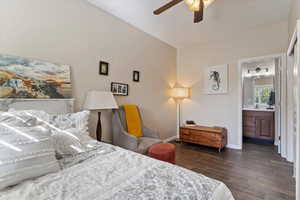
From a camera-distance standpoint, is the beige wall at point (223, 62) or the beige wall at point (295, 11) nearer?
the beige wall at point (295, 11)

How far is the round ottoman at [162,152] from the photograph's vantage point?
2.05 meters

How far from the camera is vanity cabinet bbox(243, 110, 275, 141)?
3889 millimetres

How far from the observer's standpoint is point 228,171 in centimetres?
238

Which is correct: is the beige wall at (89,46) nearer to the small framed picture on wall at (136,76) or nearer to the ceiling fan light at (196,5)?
the small framed picture on wall at (136,76)

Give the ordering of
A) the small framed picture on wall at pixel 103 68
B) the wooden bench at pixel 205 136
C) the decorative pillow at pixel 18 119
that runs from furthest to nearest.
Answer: the wooden bench at pixel 205 136, the small framed picture on wall at pixel 103 68, the decorative pillow at pixel 18 119

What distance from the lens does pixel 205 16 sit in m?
2.75

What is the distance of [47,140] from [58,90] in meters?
1.11

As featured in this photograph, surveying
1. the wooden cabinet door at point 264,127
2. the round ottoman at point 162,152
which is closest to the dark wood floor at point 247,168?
the wooden cabinet door at point 264,127

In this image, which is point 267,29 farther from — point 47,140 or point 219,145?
point 47,140

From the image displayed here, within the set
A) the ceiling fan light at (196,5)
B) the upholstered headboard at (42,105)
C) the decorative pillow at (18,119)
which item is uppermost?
the ceiling fan light at (196,5)

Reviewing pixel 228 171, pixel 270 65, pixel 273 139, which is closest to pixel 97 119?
pixel 228 171

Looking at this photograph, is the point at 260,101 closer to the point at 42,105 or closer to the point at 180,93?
the point at 180,93

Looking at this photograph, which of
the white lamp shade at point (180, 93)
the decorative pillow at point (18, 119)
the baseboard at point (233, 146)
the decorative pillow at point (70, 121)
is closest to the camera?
the decorative pillow at point (18, 119)

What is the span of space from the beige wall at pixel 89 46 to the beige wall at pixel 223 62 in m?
0.79
